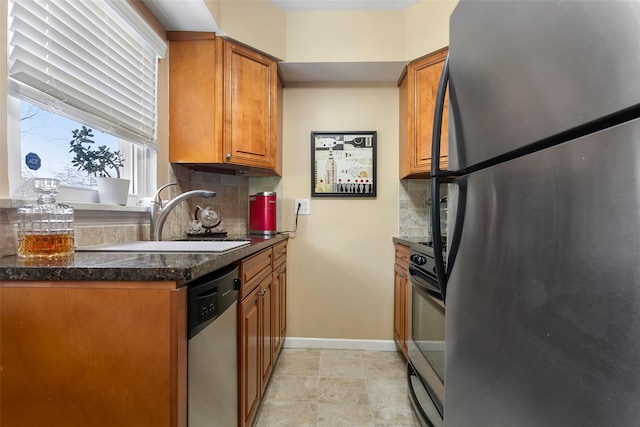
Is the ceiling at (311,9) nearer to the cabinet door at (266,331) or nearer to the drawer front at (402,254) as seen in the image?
the drawer front at (402,254)

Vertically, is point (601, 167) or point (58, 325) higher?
point (601, 167)

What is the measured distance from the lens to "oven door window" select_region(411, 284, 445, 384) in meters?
1.26

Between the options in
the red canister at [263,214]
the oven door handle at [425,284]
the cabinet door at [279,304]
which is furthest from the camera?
the red canister at [263,214]

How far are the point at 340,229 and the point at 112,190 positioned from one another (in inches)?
63.8

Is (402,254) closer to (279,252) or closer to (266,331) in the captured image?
(279,252)

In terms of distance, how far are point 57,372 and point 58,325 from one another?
110 mm

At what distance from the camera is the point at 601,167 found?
401 millimetres

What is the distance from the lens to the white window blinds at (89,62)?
96 cm

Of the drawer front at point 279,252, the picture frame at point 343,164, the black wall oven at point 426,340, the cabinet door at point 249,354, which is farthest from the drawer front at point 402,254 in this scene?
the cabinet door at point 249,354

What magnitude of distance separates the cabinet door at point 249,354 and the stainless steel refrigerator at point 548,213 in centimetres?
83

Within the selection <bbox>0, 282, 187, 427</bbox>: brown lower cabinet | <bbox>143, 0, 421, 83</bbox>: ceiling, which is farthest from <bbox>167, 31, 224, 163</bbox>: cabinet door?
<bbox>0, 282, 187, 427</bbox>: brown lower cabinet

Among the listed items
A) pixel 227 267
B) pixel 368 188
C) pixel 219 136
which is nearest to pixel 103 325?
pixel 227 267

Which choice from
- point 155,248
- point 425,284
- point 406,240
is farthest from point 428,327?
point 155,248

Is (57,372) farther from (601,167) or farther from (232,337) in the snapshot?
(601,167)
